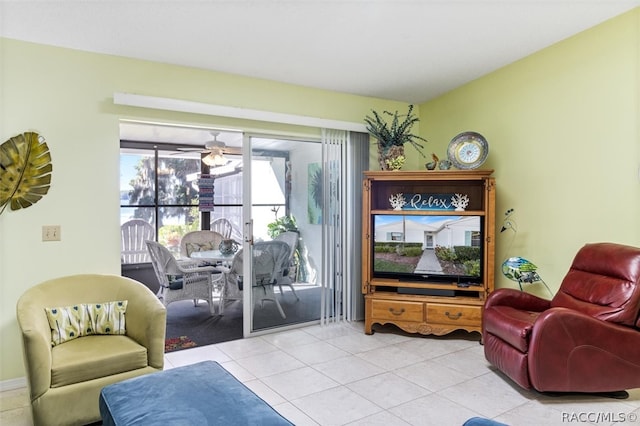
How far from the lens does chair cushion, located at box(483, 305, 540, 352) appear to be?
266 centimetres

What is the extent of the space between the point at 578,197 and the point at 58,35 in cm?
424

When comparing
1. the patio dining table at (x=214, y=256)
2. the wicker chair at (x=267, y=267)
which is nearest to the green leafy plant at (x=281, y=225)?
the wicker chair at (x=267, y=267)

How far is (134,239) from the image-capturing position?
6.03 m

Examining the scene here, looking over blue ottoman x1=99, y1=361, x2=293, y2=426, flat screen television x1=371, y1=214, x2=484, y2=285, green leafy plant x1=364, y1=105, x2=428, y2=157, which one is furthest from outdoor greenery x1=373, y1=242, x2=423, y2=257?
blue ottoman x1=99, y1=361, x2=293, y2=426

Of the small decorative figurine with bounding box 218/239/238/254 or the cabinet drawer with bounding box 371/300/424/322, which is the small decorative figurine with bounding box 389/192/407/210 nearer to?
the cabinet drawer with bounding box 371/300/424/322

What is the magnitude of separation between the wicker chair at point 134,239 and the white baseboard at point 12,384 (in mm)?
3054

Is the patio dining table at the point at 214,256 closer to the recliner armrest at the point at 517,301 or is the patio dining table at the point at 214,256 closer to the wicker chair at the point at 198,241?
the wicker chair at the point at 198,241

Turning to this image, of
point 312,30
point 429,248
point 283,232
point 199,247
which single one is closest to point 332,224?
point 283,232

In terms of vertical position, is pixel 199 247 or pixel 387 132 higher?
pixel 387 132

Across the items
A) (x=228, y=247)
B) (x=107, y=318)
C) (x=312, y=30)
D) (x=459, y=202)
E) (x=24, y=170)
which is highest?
(x=312, y=30)

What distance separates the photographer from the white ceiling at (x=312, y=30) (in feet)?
8.56

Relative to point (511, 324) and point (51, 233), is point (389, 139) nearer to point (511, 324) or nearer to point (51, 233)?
Result: point (511, 324)

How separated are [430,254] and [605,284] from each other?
1.54 metres
